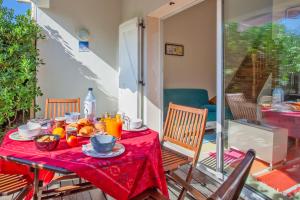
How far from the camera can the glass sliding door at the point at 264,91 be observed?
2.24 meters

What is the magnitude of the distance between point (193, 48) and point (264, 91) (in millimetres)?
3099

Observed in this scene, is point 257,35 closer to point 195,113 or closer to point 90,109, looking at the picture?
point 195,113

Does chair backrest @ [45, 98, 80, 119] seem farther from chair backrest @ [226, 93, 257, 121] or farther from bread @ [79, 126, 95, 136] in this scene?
chair backrest @ [226, 93, 257, 121]

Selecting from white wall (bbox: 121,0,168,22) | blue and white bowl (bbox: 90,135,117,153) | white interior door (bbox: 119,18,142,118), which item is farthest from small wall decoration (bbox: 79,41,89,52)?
blue and white bowl (bbox: 90,135,117,153)

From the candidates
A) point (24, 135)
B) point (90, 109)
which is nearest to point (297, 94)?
point (90, 109)

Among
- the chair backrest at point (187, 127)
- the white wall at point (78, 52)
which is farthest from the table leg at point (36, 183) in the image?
the white wall at point (78, 52)

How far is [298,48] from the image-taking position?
216 centimetres

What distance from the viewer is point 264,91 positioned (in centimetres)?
244

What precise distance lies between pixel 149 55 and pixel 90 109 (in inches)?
80.2

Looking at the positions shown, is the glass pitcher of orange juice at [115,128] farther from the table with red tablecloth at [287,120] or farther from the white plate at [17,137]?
the table with red tablecloth at [287,120]

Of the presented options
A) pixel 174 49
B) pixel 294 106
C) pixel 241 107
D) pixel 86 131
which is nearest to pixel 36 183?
pixel 86 131

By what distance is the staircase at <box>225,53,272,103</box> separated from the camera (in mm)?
2506

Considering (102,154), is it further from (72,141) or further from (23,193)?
(23,193)

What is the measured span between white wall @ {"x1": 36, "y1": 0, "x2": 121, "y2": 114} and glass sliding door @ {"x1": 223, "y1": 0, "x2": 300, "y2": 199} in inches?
111
